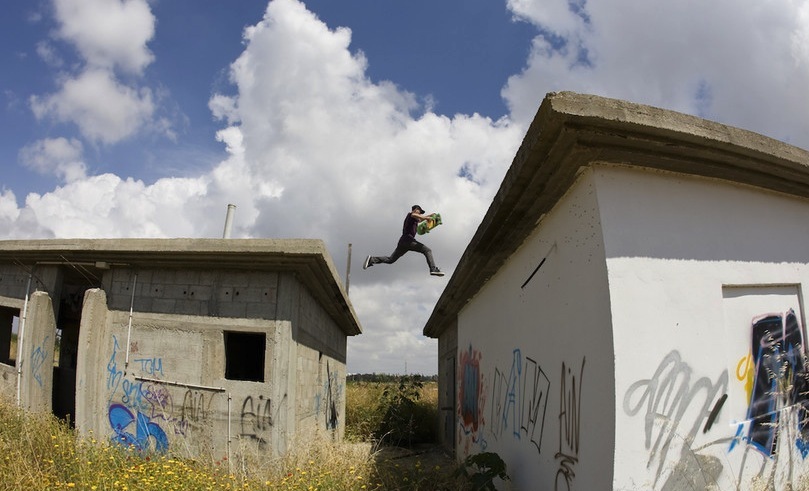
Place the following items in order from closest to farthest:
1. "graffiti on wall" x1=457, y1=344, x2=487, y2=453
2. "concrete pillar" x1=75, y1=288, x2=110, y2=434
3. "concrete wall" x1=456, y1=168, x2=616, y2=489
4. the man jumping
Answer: "concrete wall" x1=456, y1=168, x2=616, y2=489 < "concrete pillar" x1=75, y1=288, x2=110, y2=434 < "graffiti on wall" x1=457, y1=344, x2=487, y2=453 < the man jumping

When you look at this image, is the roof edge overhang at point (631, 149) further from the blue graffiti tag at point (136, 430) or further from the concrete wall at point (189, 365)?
the blue graffiti tag at point (136, 430)

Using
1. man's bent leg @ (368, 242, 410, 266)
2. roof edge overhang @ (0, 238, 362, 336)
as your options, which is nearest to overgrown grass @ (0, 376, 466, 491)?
roof edge overhang @ (0, 238, 362, 336)

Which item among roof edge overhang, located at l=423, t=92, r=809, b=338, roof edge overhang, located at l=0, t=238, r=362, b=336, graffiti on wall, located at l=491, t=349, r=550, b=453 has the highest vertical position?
roof edge overhang, located at l=423, t=92, r=809, b=338

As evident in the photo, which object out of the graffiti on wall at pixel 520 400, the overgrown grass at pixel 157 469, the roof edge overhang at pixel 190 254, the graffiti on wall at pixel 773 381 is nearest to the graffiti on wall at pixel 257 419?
the overgrown grass at pixel 157 469

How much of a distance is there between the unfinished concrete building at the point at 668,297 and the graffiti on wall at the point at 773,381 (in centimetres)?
1

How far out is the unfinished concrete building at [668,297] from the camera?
343cm

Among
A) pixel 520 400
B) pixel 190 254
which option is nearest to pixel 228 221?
pixel 190 254

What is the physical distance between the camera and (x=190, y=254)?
7.13 meters

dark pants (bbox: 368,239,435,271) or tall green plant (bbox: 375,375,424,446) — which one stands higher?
dark pants (bbox: 368,239,435,271)

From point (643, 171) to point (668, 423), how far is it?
1644mm

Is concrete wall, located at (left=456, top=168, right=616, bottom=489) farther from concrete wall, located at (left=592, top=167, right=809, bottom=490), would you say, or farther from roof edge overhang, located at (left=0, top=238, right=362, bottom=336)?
roof edge overhang, located at (left=0, top=238, right=362, bottom=336)

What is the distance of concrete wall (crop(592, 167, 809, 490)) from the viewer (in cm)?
341

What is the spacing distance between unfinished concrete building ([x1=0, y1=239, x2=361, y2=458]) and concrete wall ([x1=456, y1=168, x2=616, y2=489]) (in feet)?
8.52

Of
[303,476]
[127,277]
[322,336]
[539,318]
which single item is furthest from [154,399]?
[539,318]
